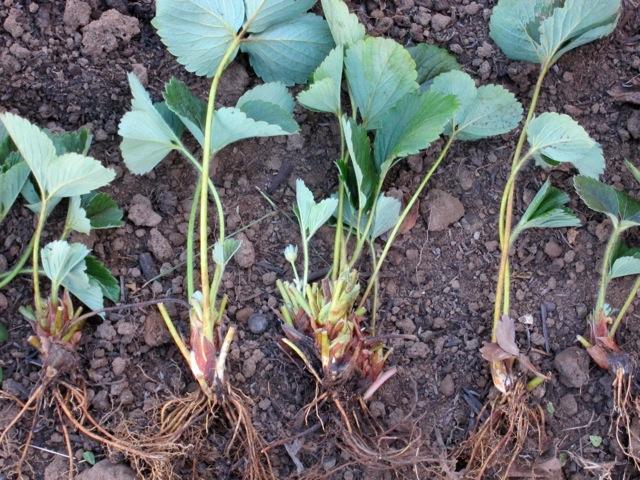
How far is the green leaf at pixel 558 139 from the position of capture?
56.7 inches

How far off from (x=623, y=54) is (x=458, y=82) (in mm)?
414

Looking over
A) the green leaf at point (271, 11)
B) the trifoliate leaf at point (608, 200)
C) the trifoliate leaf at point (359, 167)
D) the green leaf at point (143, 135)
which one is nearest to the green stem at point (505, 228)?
the trifoliate leaf at point (608, 200)

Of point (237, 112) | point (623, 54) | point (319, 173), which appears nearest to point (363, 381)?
point (319, 173)

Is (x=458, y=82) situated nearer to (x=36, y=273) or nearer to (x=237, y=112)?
(x=237, y=112)

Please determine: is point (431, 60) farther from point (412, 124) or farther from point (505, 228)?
point (505, 228)

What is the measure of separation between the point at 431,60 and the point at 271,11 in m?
0.30

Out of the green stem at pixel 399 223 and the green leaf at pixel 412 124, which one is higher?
the green leaf at pixel 412 124

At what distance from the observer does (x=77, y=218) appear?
1411mm

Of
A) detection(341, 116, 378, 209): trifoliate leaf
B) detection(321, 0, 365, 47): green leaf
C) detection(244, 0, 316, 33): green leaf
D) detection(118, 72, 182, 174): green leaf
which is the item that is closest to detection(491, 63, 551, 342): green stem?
detection(341, 116, 378, 209): trifoliate leaf

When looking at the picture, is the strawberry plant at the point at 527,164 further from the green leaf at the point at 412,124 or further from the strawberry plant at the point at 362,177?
the green leaf at the point at 412,124

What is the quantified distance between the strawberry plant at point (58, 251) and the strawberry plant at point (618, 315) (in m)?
0.82

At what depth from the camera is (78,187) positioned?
138 centimetres

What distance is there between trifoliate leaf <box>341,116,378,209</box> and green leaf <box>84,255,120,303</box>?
42cm

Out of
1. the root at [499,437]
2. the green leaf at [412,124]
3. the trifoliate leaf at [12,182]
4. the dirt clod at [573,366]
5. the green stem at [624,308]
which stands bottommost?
the root at [499,437]
